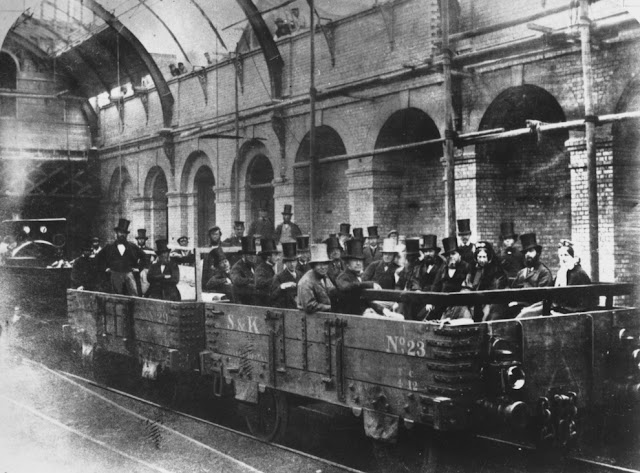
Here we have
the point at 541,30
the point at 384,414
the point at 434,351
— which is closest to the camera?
the point at 434,351

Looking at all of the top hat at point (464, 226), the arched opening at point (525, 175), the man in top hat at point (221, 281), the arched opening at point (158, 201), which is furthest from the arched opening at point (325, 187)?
the man in top hat at point (221, 281)

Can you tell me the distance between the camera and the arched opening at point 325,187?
15282 millimetres

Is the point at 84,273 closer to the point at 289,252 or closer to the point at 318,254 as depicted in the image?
the point at 289,252

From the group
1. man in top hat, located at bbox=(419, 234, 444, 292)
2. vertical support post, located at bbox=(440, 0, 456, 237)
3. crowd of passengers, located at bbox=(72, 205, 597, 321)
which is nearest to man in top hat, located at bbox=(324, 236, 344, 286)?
crowd of passengers, located at bbox=(72, 205, 597, 321)

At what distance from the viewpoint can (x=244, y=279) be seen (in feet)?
27.5

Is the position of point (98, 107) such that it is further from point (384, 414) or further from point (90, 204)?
point (384, 414)

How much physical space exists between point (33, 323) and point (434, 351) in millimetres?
9428

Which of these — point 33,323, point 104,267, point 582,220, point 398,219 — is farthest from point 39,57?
point 582,220

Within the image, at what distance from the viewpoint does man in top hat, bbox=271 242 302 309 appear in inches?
305

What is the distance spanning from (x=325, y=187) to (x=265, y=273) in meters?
7.62

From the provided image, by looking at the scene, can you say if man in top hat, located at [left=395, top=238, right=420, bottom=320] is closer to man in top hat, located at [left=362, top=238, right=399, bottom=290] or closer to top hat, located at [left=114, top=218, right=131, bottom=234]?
man in top hat, located at [left=362, top=238, right=399, bottom=290]

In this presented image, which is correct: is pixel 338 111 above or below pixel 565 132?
above

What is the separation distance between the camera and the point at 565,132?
11.7m

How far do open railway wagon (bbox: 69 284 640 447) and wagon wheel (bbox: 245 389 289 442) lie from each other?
0.01m
